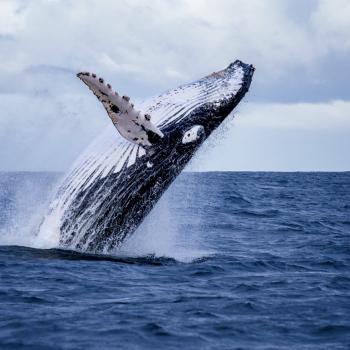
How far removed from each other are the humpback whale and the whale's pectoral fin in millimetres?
337

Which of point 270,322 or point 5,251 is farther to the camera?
point 5,251

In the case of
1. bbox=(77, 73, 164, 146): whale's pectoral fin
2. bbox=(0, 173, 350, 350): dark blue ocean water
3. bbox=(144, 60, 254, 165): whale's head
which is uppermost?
bbox=(144, 60, 254, 165): whale's head

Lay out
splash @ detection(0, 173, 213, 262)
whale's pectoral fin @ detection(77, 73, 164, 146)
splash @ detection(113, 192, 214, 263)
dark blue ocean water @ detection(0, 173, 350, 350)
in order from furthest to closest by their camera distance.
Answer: splash @ detection(113, 192, 214, 263) → splash @ detection(0, 173, 213, 262) → whale's pectoral fin @ detection(77, 73, 164, 146) → dark blue ocean water @ detection(0, 173, 350, 350)

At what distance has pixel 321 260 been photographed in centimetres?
1200

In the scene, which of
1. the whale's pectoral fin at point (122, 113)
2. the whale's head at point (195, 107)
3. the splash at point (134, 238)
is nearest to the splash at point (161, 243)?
the splash at point (134, 238)

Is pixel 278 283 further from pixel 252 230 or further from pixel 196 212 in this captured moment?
pixel 196 212

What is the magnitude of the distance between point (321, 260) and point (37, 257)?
4747mm

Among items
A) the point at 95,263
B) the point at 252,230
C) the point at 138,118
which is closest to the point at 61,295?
the point at 95,263

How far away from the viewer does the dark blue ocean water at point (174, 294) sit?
6766 millimetres

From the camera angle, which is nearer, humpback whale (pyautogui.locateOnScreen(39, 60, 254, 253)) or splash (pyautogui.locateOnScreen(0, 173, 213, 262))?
humpback whale (pyautogui.locateOnScreen(39, 60, 254, 253))

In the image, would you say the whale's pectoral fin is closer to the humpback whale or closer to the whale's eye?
the humpback whale

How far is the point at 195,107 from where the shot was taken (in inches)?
427

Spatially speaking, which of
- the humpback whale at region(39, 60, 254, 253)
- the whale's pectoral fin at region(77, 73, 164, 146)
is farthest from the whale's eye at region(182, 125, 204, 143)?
the whale's pectoral fin at region(77, 73, 164, 146)

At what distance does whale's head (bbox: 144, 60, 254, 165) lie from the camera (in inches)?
420
